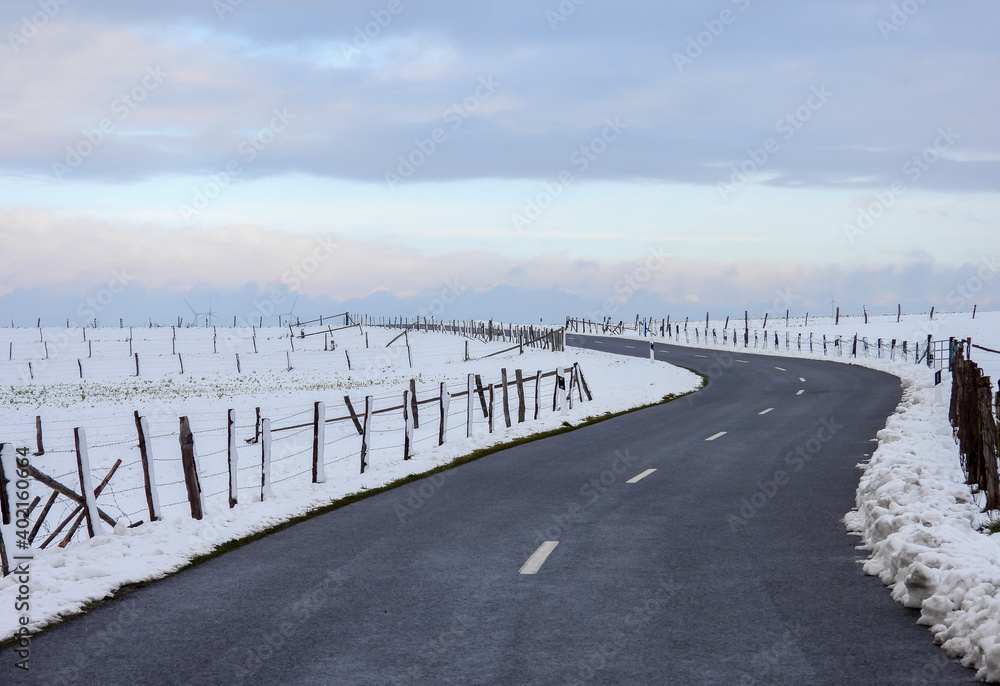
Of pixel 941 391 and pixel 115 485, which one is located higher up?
pixel 941 391

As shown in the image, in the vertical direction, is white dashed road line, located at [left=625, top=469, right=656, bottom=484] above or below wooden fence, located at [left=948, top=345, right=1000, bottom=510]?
below

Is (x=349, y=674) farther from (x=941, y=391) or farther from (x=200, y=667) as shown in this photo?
(x=941, y=391)

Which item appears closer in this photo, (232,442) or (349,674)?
(349,674)

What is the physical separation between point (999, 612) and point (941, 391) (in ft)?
82.3

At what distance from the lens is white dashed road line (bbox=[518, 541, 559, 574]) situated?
27.0 ft

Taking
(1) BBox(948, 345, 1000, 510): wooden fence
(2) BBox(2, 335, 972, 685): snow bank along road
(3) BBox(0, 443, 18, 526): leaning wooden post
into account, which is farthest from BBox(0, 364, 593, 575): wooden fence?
(1) BBox(948, 345, 1000, 510): wooden fence

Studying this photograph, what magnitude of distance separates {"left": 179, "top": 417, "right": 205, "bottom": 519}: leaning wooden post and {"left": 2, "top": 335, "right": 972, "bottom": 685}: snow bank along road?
1.65 meters

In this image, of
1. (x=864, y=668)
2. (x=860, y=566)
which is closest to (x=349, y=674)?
(x=864, y=668)

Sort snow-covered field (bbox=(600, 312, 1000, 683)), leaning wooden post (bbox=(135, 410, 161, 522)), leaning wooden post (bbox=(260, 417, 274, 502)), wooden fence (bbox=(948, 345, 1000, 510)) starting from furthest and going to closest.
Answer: leaning wooden post (bbox=(260, 417, 274, 502)) < leaning wooden post (bbox=(135, 410, 161, 522)) < wooden fence (bbox=(948, 345, 1000, 510)) < snow-covered field (bbox=(600, 312, 1000, 683))

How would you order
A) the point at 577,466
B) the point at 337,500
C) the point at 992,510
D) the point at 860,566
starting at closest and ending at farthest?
the point at 860,566
the point at 992,510
the point at 337,500
the point at 577,466

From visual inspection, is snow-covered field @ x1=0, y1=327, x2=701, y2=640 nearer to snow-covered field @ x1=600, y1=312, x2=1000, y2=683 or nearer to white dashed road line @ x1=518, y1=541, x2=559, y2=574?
white dashed road line @ x1=518, y1=541, x2=559, y2=574

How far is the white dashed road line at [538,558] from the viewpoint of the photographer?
27.0 ft

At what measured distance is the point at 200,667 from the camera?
579 cm

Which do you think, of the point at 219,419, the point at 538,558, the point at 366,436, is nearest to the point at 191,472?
the point at 366,436
